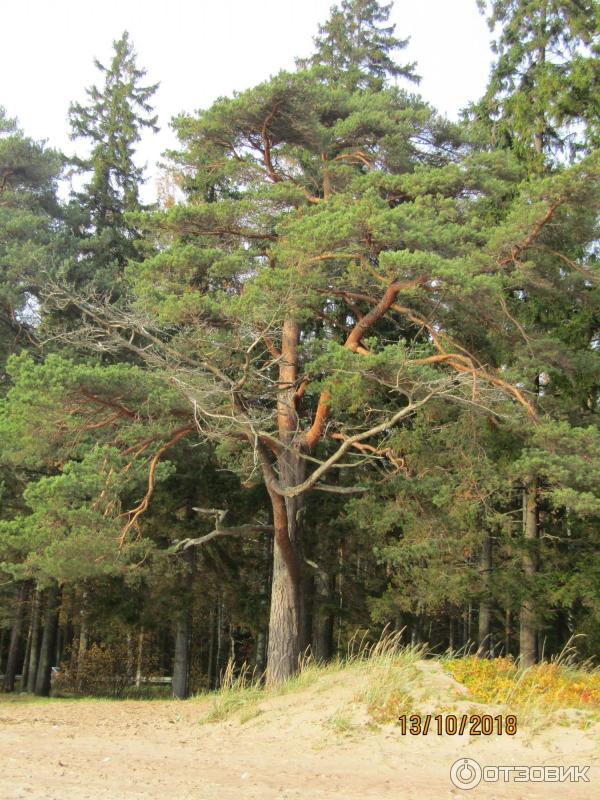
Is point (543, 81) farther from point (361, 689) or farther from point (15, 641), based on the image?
point (15, 641)

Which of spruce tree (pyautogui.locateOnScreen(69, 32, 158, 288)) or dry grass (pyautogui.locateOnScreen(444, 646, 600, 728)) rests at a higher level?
spruce tree (pyautogui.locateOnScreen(69, 32, 158, 288))

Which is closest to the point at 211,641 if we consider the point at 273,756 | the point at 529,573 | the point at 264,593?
the point at 264,593

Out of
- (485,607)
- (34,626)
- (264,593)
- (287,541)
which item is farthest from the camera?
(34,626)

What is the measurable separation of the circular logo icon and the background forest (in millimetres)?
4063

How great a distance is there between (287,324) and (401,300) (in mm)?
2198

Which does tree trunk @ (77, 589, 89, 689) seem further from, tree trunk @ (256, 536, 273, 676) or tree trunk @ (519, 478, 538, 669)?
tree trunk @ (519, 478, 538, 669)

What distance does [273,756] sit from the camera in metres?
7.75

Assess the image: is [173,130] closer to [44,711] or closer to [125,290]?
[125,290]

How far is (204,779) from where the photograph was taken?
654 centimetres

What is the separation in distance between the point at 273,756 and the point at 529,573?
792 cm

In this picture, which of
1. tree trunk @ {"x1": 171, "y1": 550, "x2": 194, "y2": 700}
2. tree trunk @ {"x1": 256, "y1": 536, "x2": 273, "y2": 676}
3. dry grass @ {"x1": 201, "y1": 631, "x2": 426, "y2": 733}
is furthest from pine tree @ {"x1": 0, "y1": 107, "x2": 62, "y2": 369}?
dry grass @ {"x1": 201, "y1": 631, "x2": 426, "y2": 733}

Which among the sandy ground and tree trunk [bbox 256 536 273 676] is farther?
tree trunk [bbox 256 536 273 676]

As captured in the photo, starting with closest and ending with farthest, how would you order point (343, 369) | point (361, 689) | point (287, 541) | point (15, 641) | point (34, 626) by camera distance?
point (361, 689) → point (343, 369) → point (287, 541) → point (34, 626) → point (15, 641)
